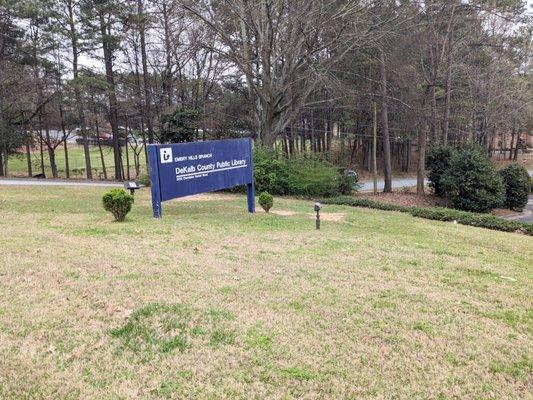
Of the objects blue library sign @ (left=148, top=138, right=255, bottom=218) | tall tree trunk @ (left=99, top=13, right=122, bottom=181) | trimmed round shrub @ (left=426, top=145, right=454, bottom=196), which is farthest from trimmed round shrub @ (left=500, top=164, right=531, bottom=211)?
tall tree trunk @ (left=99, top=13, right=122, bottom=181)

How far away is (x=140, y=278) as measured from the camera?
4797 mm

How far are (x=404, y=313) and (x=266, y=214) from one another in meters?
7.29

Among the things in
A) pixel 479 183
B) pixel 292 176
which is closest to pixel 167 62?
pixel 292 176

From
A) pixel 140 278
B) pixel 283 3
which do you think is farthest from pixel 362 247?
pixel 283 3

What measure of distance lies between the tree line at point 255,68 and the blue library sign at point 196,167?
9038 mm

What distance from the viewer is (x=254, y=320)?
3.82 metres

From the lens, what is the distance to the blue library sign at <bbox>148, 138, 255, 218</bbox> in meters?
8.92

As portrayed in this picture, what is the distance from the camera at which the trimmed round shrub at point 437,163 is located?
2467 cm

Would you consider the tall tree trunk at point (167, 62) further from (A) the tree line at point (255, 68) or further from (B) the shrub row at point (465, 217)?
(B) the shrub row at point (465, 217)

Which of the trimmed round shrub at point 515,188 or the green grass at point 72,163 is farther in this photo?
the green grass at point 72,163

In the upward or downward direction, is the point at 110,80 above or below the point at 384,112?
above

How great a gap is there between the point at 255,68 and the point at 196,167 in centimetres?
1493

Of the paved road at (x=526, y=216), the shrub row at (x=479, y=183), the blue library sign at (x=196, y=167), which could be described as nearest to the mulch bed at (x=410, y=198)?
the shrub row at (x=479, y=183)

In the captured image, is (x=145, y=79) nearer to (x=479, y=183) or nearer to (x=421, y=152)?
(x=421, y=152)
